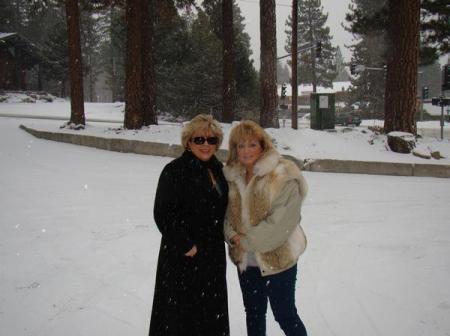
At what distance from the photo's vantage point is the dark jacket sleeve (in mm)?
2617

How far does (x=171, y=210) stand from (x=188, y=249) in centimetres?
28

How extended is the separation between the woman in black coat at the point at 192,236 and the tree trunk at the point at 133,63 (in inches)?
485

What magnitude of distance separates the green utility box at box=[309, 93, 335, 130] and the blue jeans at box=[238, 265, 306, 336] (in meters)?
13.2

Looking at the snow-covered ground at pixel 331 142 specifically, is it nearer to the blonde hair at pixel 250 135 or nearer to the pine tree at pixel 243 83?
the blonde hair at pixel 250 135

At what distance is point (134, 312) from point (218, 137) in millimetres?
2060

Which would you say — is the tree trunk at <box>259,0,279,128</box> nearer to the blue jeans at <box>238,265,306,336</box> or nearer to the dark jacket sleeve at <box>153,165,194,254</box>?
the blue jeans at <box>238,265,306,336</box>

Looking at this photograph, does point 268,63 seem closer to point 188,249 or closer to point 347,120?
point 188,249

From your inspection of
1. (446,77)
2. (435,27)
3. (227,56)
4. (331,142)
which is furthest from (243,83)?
(331,142)

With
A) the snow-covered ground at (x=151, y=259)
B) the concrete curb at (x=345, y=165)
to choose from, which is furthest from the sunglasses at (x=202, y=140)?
the concrete curb at (x=345, y=165)

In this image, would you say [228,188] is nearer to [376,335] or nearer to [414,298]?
[376,335]

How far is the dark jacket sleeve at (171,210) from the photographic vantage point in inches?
103

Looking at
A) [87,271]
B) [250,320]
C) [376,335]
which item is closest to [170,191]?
[250,320]

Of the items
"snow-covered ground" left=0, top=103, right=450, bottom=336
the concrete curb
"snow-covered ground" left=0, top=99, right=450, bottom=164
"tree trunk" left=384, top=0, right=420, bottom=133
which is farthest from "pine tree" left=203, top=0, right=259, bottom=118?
"snow-covered ground" left=0, top=103, right=450, bottom=336

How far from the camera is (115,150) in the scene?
13453 mm
